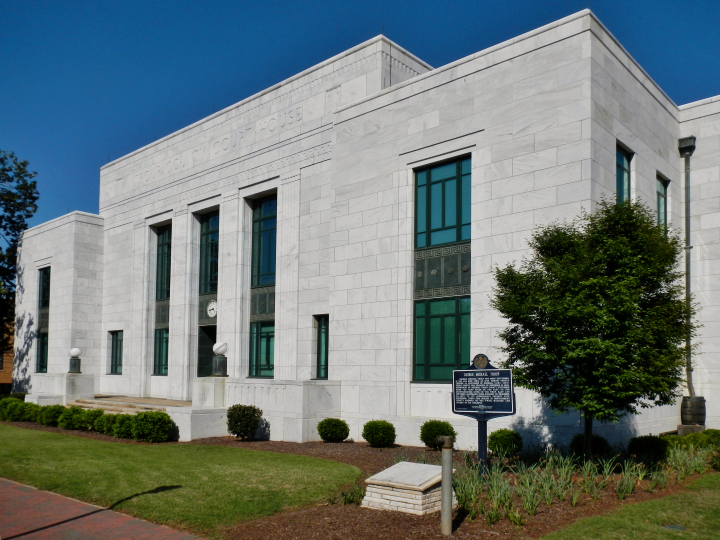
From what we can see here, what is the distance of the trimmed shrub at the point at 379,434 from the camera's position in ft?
61.3

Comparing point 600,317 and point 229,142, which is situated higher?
point 229,142

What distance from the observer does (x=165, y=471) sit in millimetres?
14141

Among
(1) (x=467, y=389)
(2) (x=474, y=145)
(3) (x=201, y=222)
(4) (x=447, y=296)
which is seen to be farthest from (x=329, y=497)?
(3) (x=201, y=222)

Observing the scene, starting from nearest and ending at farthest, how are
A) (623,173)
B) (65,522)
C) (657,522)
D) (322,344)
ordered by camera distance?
1. (657,522)
2. (65,522)
3. (623,173)
4. (322,344)

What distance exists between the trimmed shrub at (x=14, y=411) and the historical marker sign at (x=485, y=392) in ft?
66.9

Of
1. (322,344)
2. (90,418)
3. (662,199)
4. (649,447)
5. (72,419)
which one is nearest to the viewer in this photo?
(649,447)

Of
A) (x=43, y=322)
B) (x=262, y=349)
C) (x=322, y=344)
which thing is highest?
(x=43, y=322)

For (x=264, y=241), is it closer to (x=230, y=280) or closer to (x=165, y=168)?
(x=230, y=280)

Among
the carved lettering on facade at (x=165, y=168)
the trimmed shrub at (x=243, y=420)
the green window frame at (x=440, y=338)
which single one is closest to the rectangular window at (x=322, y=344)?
the trimmed shrub at (x=243, y=420)

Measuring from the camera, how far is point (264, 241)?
27.2 m

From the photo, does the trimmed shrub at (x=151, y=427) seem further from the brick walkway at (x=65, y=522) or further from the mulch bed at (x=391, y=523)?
the mulch bed at (x=391, y=523)

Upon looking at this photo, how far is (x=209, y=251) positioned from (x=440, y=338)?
14.0 meters

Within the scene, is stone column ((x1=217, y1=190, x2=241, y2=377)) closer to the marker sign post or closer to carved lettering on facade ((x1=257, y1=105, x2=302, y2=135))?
carved lettering on facade ((x1=257, y1=105, x2=302, y2=135))

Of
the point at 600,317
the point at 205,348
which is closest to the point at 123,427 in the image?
the point at 205,348
